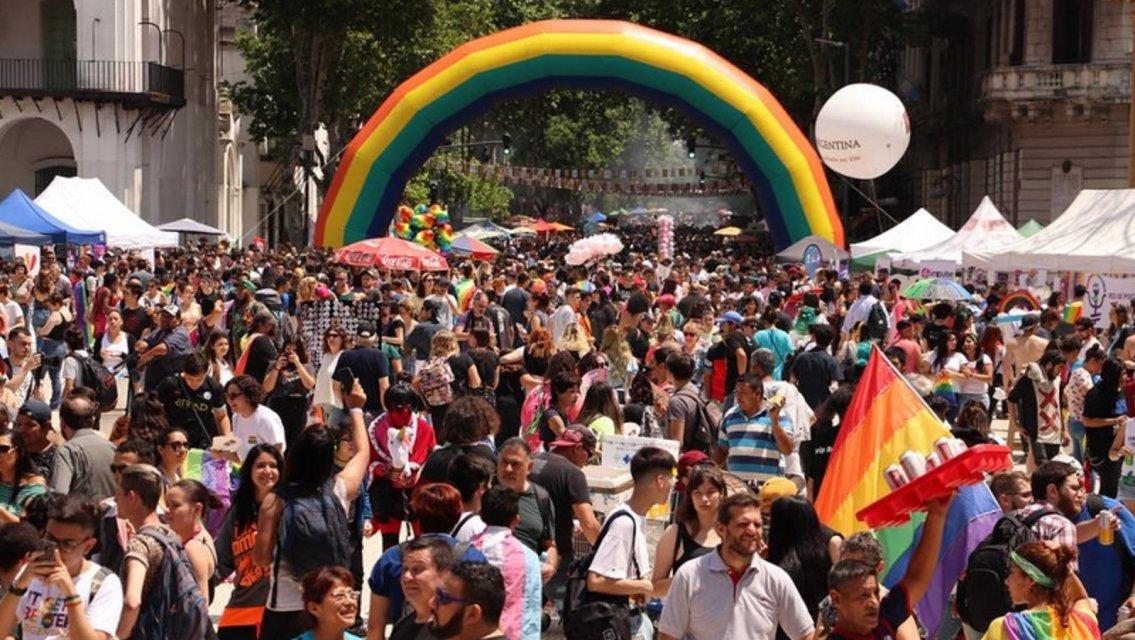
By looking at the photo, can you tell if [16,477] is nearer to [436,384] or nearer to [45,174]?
[436,384]

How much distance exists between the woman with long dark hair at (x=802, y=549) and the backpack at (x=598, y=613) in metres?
0.58

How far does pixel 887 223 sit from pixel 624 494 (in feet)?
170

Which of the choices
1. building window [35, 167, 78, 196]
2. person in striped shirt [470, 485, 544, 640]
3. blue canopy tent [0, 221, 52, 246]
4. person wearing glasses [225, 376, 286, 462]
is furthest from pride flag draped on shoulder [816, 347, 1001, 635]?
building window [35, 167, 78, 196]

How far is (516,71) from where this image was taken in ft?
100

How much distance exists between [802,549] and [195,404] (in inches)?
211

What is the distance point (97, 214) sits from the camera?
98.7ft

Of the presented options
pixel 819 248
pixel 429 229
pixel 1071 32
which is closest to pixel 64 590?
pixel 819 248

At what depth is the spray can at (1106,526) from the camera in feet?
27.0

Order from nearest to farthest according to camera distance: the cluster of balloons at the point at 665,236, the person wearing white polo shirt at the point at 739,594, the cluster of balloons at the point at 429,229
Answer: the person wearing white polo shirt at the point at 739,594, the cluster of balloons at the point at 429,229, the cluster of balloons at the point at 665,236

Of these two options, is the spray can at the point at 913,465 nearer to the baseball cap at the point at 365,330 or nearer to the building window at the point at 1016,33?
the baseball cap at the point at 365,330

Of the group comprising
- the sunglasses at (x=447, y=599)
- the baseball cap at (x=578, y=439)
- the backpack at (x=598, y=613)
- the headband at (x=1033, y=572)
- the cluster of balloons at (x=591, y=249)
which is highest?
the cluster of balloons at (x=591, y=249)

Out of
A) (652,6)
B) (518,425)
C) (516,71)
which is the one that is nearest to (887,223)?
(652,6)

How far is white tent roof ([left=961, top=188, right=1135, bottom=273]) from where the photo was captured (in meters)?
20.5

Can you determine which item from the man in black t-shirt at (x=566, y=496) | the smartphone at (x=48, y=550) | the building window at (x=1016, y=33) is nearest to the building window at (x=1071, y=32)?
the building window at (x=1016, y=33)
